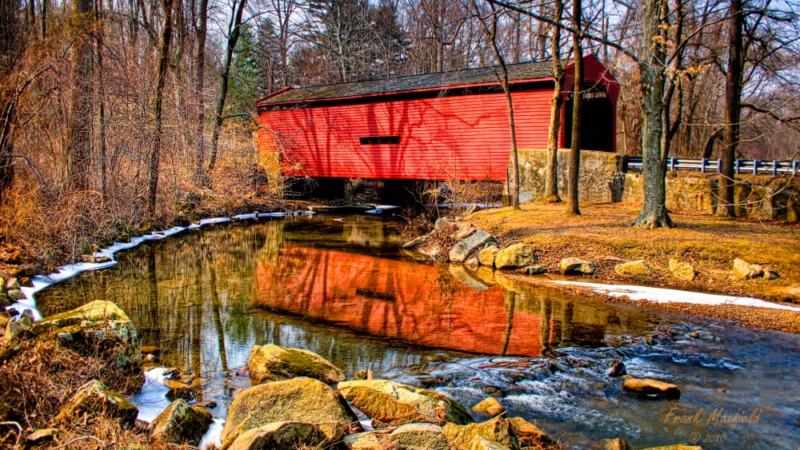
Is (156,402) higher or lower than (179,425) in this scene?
lower

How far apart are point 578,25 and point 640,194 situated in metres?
5.09


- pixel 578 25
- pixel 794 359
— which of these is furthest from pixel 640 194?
pixel 794 359

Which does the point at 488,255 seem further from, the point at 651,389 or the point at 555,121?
the point at 651,389

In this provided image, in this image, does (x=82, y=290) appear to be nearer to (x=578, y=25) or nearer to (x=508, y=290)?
(x=508, y=290)

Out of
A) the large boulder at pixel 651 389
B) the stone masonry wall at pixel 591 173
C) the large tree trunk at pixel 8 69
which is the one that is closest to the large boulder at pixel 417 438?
the large boulder at pixel 651 389

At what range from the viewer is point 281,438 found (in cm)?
321

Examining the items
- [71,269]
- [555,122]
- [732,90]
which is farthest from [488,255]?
[71,269]

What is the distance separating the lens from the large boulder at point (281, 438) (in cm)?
312

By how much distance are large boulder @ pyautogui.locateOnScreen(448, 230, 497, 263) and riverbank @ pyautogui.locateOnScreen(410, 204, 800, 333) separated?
323 millimetres

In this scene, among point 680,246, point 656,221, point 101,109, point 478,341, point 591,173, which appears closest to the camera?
point 478,341

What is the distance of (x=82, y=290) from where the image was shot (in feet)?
26.0

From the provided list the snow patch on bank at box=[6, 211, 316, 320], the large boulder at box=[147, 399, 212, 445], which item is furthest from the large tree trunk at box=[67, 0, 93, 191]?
the large boulder at box=[147, 399, 212, 445]

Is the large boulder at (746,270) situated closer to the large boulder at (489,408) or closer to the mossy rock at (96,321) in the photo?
the large boulder at (489,408)

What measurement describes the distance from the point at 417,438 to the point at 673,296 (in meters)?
5.79
